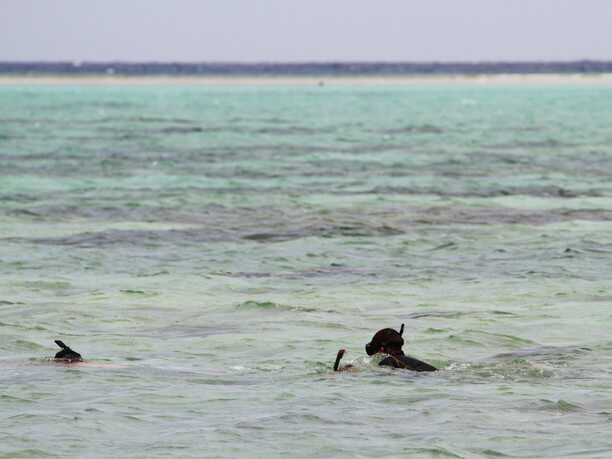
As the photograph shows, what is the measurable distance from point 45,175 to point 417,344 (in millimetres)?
27216

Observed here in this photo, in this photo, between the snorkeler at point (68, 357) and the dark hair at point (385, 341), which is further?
the snorkeler at point (68, 357)

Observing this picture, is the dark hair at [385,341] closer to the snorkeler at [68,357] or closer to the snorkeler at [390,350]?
the snorkeler at [390,350]

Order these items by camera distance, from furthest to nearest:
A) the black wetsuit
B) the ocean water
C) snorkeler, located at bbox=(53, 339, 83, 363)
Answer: snorkeler, located at bbox=(53, 339, 83, 363), the black wetsuit, the ocean water

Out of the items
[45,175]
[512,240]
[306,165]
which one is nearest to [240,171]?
[306,165]

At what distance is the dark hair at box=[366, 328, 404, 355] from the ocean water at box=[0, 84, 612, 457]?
0.32m

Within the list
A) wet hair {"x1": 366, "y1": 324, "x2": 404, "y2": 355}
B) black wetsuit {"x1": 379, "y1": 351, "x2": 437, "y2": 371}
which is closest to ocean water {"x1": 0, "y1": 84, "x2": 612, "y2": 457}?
black wetsuit {"x1": 379, "y1": 351, "x2": 437, "y2": 371}

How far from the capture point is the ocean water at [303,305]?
11922mm

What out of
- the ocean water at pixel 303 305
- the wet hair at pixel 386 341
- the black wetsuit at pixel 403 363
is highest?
the wet hair at pixel 386 341

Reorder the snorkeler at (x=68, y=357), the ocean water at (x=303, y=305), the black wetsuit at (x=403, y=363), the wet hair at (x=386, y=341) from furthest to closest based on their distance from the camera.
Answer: the snorkeler at (x=68, y=357) < the black wetsuit at (x=403, y=363) < the wet hair at (x=386, y=341) < the ocean water at (x=303, y=305)

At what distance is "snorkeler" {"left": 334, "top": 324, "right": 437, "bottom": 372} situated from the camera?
14.1m

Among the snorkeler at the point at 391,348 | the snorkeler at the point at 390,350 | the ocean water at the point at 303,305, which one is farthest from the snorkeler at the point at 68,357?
the snorkeler at the point at 391,348

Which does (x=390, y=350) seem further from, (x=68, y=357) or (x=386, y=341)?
(x=68, y=357)

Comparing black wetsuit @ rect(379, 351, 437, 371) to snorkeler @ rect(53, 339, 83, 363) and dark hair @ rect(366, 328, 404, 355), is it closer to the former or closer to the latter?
dark hair @ rect(366, 328, 404, 355)

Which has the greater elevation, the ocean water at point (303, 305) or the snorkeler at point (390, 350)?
the snorkeler at point (390, 350)
